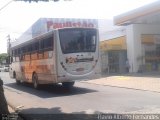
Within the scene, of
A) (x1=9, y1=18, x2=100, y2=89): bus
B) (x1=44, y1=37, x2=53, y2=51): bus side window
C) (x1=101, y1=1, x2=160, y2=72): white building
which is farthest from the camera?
(x1=101, y1=1, x2=160, y2=72): white building

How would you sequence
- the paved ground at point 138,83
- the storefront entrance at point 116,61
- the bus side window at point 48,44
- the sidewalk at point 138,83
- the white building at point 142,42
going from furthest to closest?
the storefront entrance at point 116,61, the white building at point 142,42, the sidewalk at point 138,83, the paved ground at point 138,83, the bus side window at point 48,44

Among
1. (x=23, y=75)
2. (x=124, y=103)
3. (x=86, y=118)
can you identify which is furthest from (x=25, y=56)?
(x=86, y=118)

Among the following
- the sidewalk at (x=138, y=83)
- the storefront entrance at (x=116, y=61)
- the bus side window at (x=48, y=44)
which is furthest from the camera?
the storefront entrance at (x=116, y=61)

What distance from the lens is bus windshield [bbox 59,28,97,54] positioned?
60.9 feet

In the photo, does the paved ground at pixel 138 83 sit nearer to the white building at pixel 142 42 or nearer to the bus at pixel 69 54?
the bus at pixel 69 54

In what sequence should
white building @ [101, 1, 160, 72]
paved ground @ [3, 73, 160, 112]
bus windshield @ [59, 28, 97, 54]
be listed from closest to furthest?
bus windshield @ [59, 28, 97, 54]
paved ground @ [3, 73, 160, 112]
white building @ [101, 1, 160, 72]

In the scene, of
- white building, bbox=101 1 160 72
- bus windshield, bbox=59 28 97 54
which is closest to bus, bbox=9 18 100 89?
bus windshield, bbox=59 28 97 54

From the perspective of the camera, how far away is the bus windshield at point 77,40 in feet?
60.9

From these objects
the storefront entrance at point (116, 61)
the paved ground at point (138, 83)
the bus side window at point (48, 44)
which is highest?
the bus side window at point (48, 44)

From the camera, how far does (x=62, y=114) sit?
11.7 m

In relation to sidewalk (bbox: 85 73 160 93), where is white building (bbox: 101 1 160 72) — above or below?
above

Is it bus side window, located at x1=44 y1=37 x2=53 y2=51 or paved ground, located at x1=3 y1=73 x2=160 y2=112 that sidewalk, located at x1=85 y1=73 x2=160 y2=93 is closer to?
paved ground, located at x1=3 y1=73 x2=160 y2=112

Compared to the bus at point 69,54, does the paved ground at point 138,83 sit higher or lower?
lower

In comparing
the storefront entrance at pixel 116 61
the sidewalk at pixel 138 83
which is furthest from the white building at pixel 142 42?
the sidewalk at pixel 138 83
